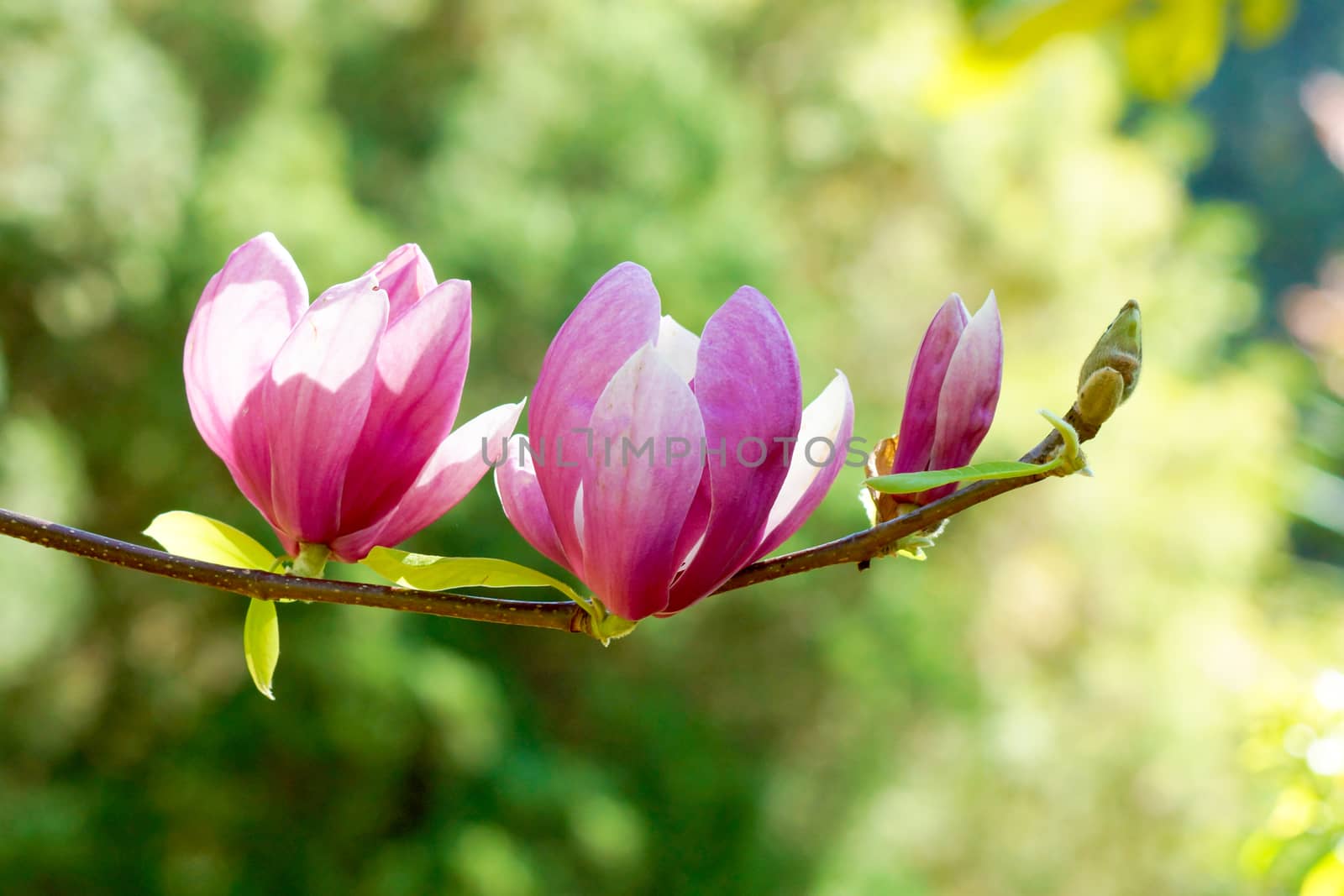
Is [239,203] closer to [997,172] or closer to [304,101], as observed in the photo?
[304,101]

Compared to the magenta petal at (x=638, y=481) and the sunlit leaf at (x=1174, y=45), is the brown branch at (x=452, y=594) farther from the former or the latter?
the sunlit leaf at (x=1174, y=45)

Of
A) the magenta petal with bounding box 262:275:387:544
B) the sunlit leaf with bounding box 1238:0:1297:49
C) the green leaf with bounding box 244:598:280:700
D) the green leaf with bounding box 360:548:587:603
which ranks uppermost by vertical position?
the sunlit leaf with bounding box 1238:0:1297:49

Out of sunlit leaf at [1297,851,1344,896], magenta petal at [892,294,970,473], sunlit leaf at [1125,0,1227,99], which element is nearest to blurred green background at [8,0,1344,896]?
sunlit leaf at [1125,0,1227,99]

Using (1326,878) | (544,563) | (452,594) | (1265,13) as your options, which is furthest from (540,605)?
(544,563)

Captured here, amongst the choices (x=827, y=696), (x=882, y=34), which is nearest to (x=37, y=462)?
(x=827, y=696)

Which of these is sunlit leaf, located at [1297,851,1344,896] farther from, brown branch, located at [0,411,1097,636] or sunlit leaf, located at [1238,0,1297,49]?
sunlit leaf, located at [1238,0,1297,49]
